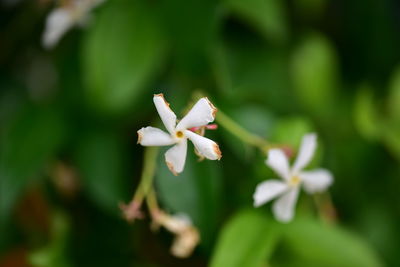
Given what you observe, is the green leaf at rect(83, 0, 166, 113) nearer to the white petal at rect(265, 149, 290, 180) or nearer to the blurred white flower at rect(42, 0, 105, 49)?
the blurred white flower at rect(42, 0, 105, 49)

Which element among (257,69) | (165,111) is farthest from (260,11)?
(165,111)

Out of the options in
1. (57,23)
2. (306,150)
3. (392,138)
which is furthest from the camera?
(392,138)

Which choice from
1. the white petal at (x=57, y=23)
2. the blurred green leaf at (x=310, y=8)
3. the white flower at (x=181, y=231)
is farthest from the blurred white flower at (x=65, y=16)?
the blurred green leaf at (x=310, y=8)

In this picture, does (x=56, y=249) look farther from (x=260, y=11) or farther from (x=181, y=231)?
(x=260, y=11)

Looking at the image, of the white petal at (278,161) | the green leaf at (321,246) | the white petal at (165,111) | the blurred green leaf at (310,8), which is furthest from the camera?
the blurred green leaf at (310,8)

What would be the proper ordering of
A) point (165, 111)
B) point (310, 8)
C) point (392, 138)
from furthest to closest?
point (310, 8), point (392, 138), point (165, 111)

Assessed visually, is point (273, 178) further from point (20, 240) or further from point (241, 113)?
point (20, 240)

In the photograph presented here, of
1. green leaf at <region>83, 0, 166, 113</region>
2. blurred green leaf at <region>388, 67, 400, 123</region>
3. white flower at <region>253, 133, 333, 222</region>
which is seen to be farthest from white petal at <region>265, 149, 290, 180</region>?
blurred green leaf at <region>388, 67, 400, 123</region>

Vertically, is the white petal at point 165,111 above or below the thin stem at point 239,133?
below

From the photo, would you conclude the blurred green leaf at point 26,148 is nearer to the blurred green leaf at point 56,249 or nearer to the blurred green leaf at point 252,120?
the blurred green leaf at point 56,249
